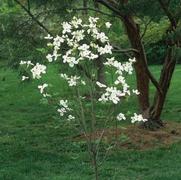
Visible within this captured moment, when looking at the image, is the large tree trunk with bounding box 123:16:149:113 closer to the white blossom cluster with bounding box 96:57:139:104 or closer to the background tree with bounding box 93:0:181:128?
the background tree with bounding box 93:0:181:128

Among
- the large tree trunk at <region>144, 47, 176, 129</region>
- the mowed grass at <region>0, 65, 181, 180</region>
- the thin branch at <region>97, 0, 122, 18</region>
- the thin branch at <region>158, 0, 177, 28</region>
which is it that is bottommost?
the mowed grass at <region>0, 65, 181, 180</region>

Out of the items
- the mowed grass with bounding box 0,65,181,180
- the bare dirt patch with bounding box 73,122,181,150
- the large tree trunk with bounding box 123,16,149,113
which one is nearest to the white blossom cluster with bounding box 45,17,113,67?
the mowed grass with bounding box 0,65,181,180

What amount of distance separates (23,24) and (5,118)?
11.6 feet

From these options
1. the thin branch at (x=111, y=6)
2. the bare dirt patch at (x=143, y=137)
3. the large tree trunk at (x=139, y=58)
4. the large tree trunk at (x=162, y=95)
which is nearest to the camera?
the thin branch at (x=111, y=6)

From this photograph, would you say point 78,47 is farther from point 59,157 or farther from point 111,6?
point 111,6

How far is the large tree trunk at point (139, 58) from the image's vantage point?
966cm

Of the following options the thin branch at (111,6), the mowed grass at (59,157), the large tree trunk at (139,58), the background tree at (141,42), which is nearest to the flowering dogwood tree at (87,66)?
the mowed grass at (59,157)

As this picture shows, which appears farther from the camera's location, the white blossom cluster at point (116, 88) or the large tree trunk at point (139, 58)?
the large tree trunk at point (139, 58)

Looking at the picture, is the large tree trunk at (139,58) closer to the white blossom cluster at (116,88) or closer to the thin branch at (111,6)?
the thin branch at (111,6)

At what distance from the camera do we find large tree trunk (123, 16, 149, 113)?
966cm

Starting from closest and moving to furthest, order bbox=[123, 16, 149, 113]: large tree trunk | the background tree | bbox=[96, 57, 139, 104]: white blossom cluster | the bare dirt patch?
bbox=[96, 57, 139, 104]: white blossom cluster → the background tree → the bare dirt patch → bbox=[123, 16, 149, 113]: large tree trunk

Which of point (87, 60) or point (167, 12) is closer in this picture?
point (87, 60)

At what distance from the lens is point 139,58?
990cm

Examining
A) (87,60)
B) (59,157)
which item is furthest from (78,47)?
(59,157)
